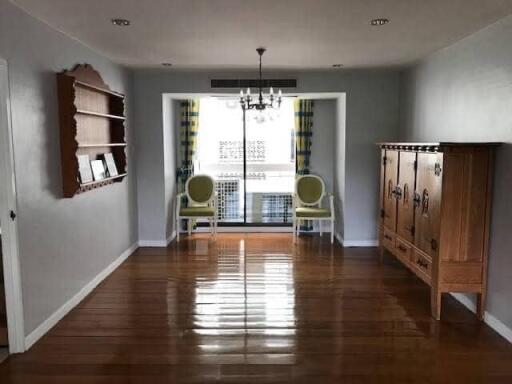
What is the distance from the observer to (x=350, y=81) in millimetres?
5801

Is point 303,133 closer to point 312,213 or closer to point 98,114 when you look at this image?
point 312,213

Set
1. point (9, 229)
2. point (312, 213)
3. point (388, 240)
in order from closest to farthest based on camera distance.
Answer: point (9, 229) → point (388, 240) → point (312, 213)

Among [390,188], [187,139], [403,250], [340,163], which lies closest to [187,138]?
[187,139]

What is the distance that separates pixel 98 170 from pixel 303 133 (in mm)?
3435

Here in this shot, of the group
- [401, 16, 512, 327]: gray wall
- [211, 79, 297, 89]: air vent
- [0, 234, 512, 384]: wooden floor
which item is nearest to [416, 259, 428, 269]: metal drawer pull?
[0, 234, 512, 384]: wooden floor

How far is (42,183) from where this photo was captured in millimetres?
3312

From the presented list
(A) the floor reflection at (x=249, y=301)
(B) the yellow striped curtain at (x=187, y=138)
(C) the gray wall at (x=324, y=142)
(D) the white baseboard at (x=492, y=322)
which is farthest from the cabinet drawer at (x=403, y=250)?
(B) the yellow striped curtain at (x=187, y=138)

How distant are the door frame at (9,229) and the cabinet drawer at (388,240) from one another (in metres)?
3.52

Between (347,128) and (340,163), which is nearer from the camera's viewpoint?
(347,128)

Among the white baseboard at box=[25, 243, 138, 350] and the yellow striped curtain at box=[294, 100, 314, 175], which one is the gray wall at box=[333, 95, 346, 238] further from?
the white baseboard at box=[25, 243, 138, 350]

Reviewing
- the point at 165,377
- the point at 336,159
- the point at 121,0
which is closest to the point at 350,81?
the point at 336,159

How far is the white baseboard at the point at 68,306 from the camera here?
10.4 ft

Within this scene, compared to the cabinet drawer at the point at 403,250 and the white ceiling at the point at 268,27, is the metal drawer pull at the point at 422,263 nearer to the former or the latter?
the cabinet drawer at the point at 403,250

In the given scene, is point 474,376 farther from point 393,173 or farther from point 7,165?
point 7,165
